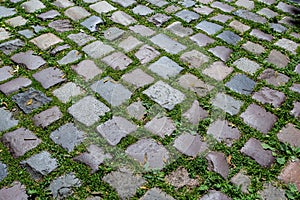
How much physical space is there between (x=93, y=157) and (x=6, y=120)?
0.79 meters

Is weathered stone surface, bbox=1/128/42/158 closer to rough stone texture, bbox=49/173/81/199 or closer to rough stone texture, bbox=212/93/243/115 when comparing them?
rough stone texture, bbox=49/173/81/199

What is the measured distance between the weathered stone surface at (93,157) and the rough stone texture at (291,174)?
1.23 metres

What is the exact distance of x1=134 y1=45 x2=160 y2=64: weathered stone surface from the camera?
11.2 ft

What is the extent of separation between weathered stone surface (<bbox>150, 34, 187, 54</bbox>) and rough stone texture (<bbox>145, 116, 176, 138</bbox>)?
92cm

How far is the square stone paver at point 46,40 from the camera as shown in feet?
11.5

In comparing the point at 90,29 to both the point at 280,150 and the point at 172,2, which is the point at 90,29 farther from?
the point at 280,150

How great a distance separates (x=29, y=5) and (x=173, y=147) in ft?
8.20

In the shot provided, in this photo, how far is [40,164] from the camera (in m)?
2.49

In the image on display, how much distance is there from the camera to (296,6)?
14.1 feet

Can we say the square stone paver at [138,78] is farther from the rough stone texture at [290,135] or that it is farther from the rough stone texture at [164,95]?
the rough stone texture at [290,135]

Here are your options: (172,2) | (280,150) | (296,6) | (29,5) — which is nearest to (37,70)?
(29,5)

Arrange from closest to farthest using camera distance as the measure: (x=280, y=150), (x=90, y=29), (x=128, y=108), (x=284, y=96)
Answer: (x=280, y=150) < (x=128, y=108) < (x=284, y=96) < (x=90, y=29)

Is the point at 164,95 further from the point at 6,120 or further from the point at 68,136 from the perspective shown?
the point at 6,120

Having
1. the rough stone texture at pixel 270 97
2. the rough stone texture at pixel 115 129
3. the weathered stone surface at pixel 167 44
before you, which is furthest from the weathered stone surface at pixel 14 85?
the rough stone texture at pixel 270 97
